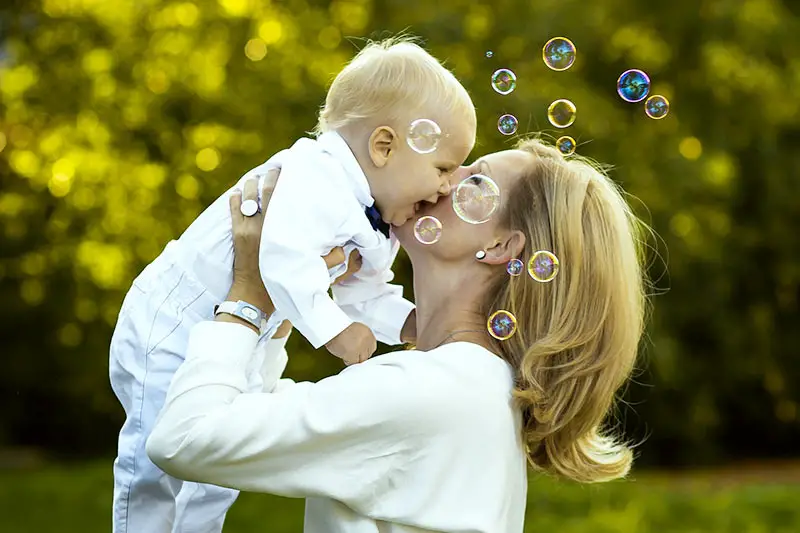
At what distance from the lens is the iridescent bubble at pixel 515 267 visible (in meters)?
2.47

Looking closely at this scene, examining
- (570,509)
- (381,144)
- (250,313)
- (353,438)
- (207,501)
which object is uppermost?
(381,144)

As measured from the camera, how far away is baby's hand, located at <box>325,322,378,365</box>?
255 centimetres

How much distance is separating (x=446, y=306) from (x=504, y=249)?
0.58 feet

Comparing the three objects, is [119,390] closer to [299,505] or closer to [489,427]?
[489,427]

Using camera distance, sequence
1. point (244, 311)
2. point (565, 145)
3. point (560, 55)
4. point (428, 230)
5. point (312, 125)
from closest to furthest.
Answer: point (244, 311), point (428, 230), point (565, 145), point (560, 55), point (312, 125)

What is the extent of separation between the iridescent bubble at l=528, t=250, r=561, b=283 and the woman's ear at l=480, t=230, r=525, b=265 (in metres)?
0.08

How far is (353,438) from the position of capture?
7.07 ft

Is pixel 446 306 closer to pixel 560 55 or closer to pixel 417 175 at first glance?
pixel 417 175

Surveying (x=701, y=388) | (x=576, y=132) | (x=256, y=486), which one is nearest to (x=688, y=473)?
(x=701, y=388)

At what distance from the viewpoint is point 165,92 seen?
8.66 meters

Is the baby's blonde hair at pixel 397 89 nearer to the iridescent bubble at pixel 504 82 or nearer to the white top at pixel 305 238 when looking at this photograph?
the white top at pixel 305 238

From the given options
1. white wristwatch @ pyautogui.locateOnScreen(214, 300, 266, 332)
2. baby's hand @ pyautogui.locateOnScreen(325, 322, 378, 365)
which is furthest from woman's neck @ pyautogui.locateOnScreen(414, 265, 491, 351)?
white wristwatch @ pyautogui.locateOnScreen(214, 300, 266, 332)

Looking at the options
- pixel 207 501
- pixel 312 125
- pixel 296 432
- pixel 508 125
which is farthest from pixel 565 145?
pixel 312 125

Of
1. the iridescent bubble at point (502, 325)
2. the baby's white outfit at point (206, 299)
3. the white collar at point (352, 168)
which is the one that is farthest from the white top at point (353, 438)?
the white collar at point (352, 168)
